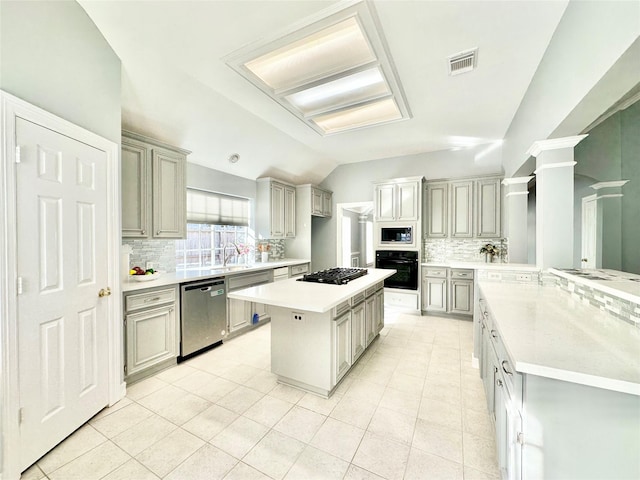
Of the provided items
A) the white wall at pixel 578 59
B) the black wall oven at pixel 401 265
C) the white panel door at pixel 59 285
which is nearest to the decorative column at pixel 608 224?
the white wall at pixel 578 59

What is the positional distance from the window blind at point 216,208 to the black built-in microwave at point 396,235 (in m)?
2.57

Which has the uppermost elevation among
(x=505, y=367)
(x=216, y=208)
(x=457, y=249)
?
(x=216, y=208)

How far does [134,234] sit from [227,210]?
1.77 meters

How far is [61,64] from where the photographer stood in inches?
Result: 70.2

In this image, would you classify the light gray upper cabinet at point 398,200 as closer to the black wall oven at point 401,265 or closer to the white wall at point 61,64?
the black wall oven at point 401,265

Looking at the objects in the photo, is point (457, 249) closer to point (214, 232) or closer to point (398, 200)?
point (398, 200)

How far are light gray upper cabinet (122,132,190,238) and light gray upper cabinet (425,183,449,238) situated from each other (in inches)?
159

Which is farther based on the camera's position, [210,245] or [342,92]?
[210,245]

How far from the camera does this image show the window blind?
3776 mm

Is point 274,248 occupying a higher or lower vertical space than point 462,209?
lower

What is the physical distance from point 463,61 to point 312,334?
2.76 metres

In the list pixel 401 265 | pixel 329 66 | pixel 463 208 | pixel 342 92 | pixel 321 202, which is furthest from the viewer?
pixel 321 202

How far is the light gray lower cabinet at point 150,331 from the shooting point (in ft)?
7.77

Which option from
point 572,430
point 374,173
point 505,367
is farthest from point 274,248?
point 572,430
